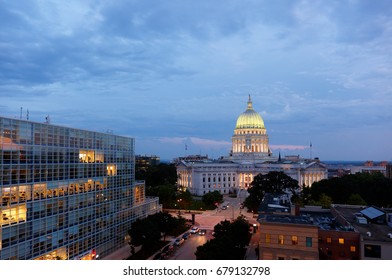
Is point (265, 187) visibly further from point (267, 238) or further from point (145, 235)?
point (267, 238)

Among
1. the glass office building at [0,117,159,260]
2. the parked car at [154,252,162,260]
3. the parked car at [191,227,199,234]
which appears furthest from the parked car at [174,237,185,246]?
the glass office building at [0,117,159,260]

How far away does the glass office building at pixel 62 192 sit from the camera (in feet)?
133

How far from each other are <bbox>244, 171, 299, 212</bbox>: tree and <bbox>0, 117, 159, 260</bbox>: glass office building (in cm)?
4013

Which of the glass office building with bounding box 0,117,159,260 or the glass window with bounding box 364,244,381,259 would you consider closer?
the glass office building with bounding box 0,117,159,260

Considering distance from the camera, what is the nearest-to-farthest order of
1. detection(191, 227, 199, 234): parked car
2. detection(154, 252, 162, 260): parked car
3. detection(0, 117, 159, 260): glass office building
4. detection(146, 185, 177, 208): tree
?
detection(0, 117, 159, 260): glass office building, detection(154, 252, 162, 260): parked car, detection(191, 227, 199, 234): parked car, detection(146, 185, 177, 208): tree

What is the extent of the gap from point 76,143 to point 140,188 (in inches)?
958

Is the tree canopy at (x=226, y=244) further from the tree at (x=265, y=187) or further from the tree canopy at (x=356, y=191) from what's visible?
A: the tree canopy at (x=356, y=191)

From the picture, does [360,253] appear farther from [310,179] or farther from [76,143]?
[310,179]

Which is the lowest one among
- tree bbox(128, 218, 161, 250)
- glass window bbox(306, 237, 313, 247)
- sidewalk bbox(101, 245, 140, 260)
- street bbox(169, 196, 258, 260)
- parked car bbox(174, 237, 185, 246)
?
sidewalk bbox(101, 245, 140, 260)

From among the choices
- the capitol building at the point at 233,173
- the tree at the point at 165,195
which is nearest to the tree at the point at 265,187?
the tree at the point at 165,195

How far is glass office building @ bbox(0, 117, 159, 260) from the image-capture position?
133 ft

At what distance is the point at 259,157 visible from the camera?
644 ft

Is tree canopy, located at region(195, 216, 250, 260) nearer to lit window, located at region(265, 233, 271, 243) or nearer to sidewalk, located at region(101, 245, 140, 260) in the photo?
lit window, located at region(265, 233, 271, 243)

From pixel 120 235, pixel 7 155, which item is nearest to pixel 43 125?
pixel 7 155
